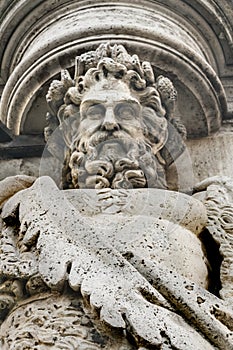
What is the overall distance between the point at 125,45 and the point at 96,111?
1.47 ft

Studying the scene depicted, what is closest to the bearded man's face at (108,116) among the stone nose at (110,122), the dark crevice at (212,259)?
the stone nose at (110,122)

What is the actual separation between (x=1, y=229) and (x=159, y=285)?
Result: 647 mm

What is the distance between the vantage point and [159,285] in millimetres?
2117

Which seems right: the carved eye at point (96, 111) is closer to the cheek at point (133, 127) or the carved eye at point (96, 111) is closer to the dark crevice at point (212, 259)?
the cheek at point (133, 127)

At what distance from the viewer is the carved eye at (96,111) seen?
9.52ft

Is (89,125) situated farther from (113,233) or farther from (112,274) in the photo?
(112,274)

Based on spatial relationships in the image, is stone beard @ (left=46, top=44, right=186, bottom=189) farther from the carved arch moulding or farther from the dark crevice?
the dark crevice

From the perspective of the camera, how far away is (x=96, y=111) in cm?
291

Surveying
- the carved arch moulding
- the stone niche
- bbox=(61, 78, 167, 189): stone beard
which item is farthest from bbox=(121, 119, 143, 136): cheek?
the carved arch moulding

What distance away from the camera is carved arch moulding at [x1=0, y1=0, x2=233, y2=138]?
325 centimetres

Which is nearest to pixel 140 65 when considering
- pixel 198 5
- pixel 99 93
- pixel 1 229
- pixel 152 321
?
pixel 99 93

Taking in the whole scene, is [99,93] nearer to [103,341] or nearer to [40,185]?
[40,185]

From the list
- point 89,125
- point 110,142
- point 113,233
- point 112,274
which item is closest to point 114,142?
point 110,142

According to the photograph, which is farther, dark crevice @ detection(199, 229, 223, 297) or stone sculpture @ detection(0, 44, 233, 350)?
dark crevice @ detection(199, 229, 223, 297)
